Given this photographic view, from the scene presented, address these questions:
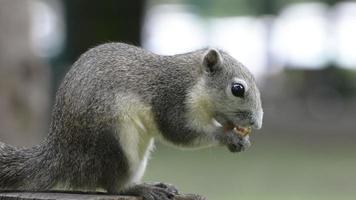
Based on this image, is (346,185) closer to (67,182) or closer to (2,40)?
(2,40)

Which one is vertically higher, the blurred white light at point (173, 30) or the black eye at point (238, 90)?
the black eye at point (238, 90)

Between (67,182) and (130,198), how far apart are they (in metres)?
0.46

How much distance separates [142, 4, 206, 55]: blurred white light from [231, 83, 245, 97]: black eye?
61.0ft

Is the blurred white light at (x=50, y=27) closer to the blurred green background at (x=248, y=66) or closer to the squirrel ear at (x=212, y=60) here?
the blurred green background at (x=248, y=66)

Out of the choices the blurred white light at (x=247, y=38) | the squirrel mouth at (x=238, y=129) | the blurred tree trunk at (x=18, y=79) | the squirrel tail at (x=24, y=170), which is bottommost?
the blurred white light at (x=247, y=38)

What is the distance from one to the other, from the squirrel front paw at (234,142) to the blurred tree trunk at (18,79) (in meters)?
5.71

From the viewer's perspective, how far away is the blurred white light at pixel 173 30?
1040 inches

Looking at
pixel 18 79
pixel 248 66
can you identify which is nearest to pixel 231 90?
pixel 18 79

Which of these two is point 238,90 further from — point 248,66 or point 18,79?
point 248,66

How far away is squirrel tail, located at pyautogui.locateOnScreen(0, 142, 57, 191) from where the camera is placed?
17.5ft

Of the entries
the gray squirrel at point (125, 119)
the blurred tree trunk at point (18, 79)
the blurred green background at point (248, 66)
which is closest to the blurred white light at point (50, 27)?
the blurred green background at point (248, 66)

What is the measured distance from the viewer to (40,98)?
38.5 feet

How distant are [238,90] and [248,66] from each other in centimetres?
1962

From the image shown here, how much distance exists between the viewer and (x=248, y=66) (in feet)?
83.0
